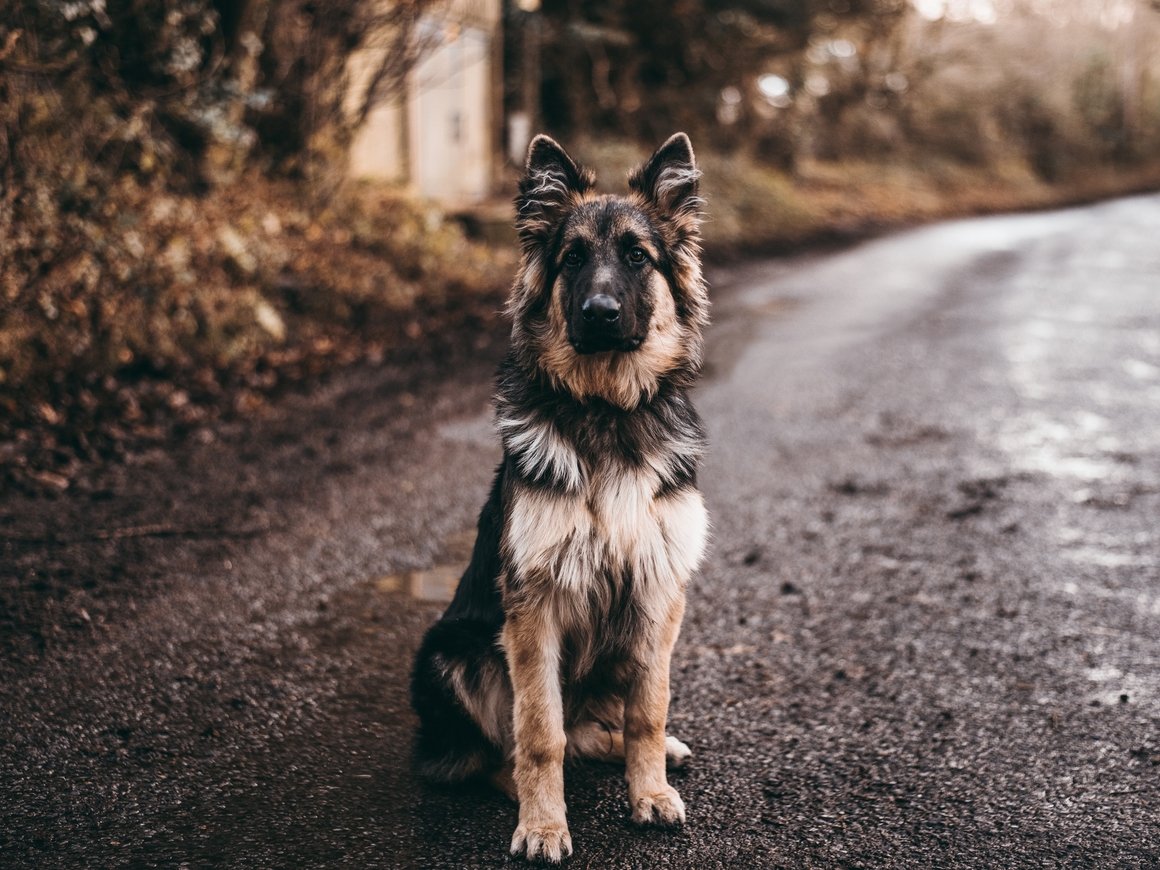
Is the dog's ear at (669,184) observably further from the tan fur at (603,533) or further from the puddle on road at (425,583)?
the puddle on road at (425,583)

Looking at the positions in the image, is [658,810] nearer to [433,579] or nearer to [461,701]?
[461,701]

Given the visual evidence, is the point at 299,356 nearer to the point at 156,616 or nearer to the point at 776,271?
the point at 156,616

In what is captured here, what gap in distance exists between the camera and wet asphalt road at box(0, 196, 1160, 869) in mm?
3469

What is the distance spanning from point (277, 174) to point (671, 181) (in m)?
9.94

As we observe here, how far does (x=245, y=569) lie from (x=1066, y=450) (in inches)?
246

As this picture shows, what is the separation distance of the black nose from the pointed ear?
0.66 meters

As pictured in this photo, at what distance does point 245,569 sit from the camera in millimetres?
5559

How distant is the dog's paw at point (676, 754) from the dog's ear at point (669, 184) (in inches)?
83.0

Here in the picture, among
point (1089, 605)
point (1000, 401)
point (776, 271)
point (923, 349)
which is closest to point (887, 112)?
point (776, 271)

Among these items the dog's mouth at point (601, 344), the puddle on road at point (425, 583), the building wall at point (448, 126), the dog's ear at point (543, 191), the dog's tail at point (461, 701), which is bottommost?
the puddle on road at point (425, 583)

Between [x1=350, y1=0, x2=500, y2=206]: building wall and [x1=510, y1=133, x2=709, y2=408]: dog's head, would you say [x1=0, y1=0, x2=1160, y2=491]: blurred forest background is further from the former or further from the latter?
[x1=510, y1=133, x2=709, y2=408]: dog's head

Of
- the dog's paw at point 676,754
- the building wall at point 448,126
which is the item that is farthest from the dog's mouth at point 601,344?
the building wall at point 448,126

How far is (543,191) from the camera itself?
395cm

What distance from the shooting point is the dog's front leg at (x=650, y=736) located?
3531mm
